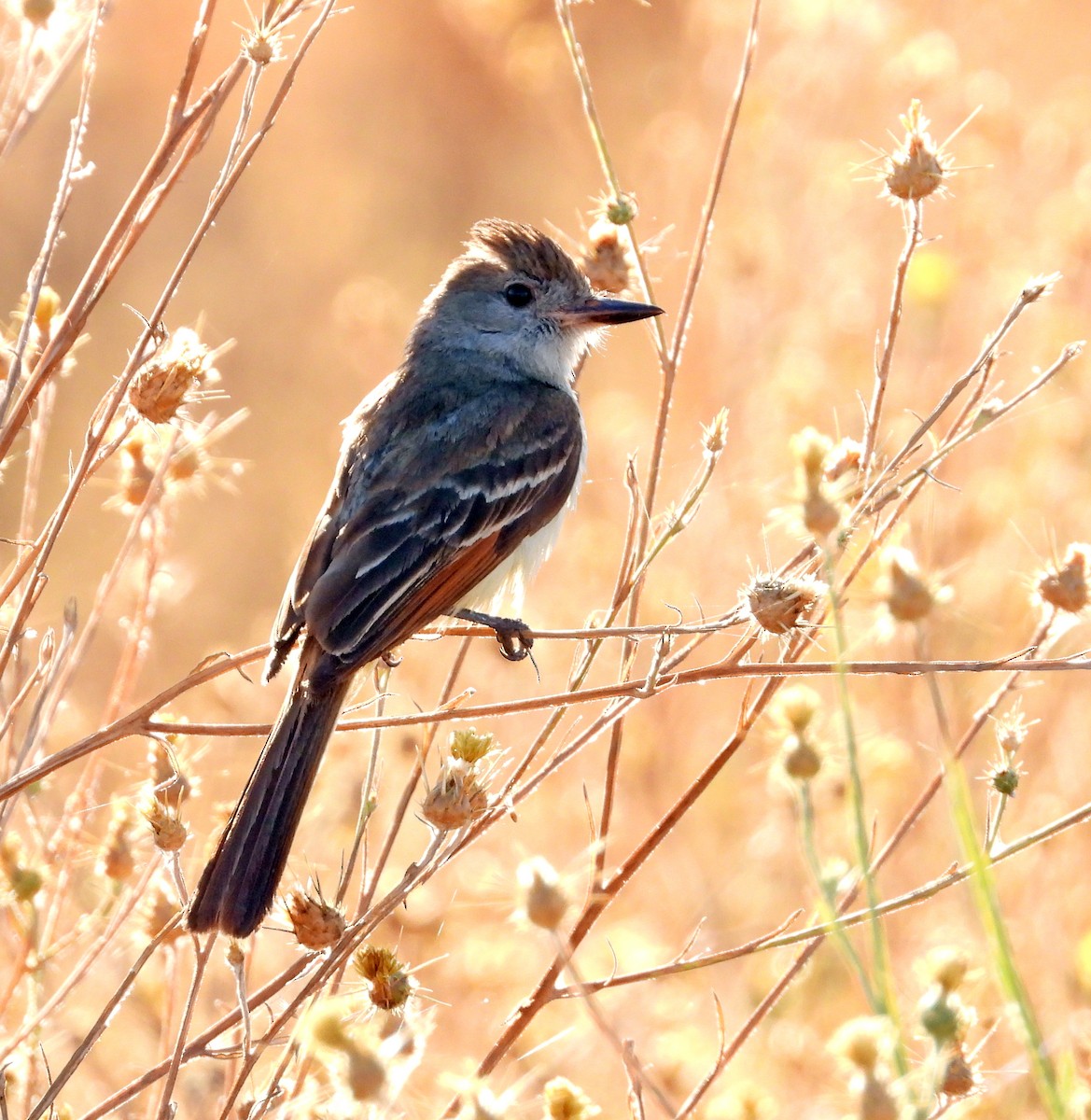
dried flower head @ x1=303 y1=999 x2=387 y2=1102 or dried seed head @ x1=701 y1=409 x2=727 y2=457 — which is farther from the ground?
dried seed head @ x1=701 y1=409 x2=727 y2=457

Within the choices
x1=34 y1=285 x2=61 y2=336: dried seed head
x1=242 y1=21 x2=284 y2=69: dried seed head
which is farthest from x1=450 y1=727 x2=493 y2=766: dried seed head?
x1=34 y1=285 x2=61 y2=336: dried seed head

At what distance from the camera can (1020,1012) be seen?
1572 mm

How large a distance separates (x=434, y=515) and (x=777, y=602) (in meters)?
1.52

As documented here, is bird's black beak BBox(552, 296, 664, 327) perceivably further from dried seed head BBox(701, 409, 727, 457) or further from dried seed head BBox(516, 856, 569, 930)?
dried seed head BBox(516, 856, 569, 930)

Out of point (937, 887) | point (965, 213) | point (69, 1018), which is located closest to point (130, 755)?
point (69, 1018)

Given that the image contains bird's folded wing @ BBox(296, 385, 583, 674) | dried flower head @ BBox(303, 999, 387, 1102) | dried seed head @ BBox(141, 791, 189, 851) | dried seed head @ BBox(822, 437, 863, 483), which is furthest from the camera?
bird's folded wing @ BBox(296, 385, 583, 674)

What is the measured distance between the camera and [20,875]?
2738 millimetres

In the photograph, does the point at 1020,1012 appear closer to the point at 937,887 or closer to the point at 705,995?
the point at 937,887

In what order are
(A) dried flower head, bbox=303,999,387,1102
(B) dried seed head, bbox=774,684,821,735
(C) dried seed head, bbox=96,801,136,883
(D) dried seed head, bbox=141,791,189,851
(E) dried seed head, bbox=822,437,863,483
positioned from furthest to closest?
(E) dried seed head, bbox=822,437,863,483 < (C) dried seed head, bbox=96,801,136,883 < (B) dried seed head, bbox=774,684,821,735 < (D) dried seed head, bbox=141,791,189,851 < (A) dried flower head, bbox=303,999,387,1102

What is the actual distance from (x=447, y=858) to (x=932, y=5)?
5719 mm

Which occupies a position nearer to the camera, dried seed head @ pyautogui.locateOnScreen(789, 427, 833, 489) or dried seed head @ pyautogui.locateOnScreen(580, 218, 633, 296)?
dried seed head @ pyautogui.locateOnScreen(789, 427, 833, 489)

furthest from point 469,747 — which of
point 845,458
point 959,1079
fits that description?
point 845,458

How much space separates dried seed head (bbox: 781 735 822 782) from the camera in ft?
7.57

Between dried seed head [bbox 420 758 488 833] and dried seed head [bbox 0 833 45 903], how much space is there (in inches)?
38.4
